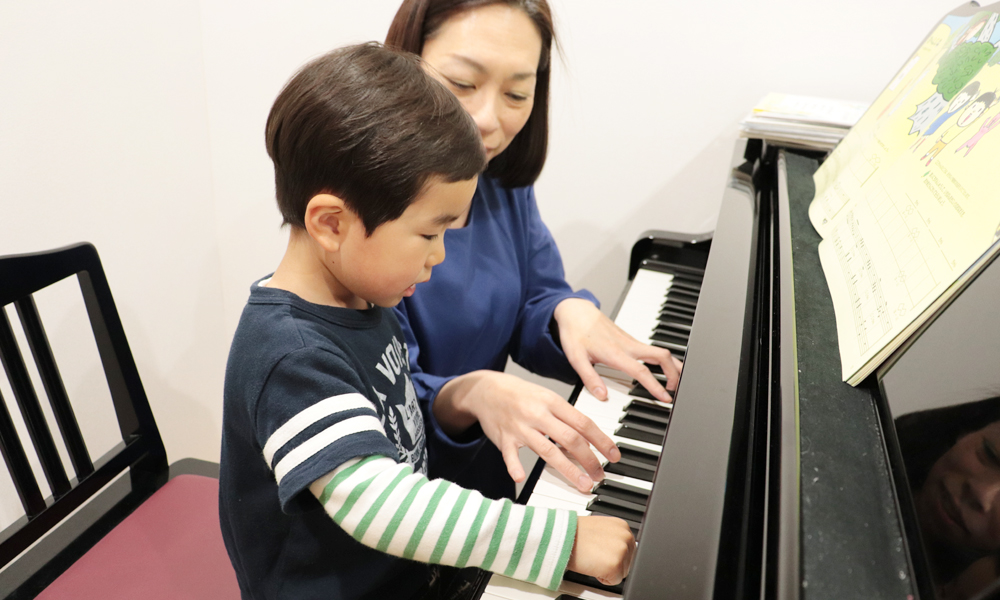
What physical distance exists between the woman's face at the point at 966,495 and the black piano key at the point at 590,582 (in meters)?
0.30

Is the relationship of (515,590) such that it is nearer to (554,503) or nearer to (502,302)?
(554,503)

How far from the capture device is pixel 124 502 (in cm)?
117

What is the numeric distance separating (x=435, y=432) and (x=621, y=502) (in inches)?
14.5

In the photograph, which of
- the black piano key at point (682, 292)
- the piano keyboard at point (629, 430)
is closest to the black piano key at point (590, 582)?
the piano keyboard at point (629, 430)

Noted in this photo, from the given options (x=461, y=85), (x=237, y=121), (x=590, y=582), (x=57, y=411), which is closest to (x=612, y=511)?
(x=590, y=582)

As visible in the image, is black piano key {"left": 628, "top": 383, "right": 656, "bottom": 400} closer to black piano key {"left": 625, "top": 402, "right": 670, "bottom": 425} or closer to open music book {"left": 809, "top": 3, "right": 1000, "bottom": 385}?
black piano key {"left": 625, "top": 402, "right": 670, "bottom": 425}

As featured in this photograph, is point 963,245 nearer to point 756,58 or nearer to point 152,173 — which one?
point 756,58

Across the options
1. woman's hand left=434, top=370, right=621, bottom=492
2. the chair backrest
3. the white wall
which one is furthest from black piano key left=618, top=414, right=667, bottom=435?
the white wall

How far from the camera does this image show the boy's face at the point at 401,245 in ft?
2.48

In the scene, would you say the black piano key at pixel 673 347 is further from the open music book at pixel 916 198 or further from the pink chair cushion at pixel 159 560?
the pink chair cushion at pixel 159 560

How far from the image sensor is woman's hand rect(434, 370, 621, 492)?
0.82m

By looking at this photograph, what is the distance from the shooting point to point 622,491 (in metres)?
0.82

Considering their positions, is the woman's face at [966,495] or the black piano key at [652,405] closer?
the woman's face at [966,495]

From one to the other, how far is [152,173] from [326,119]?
1.32m
